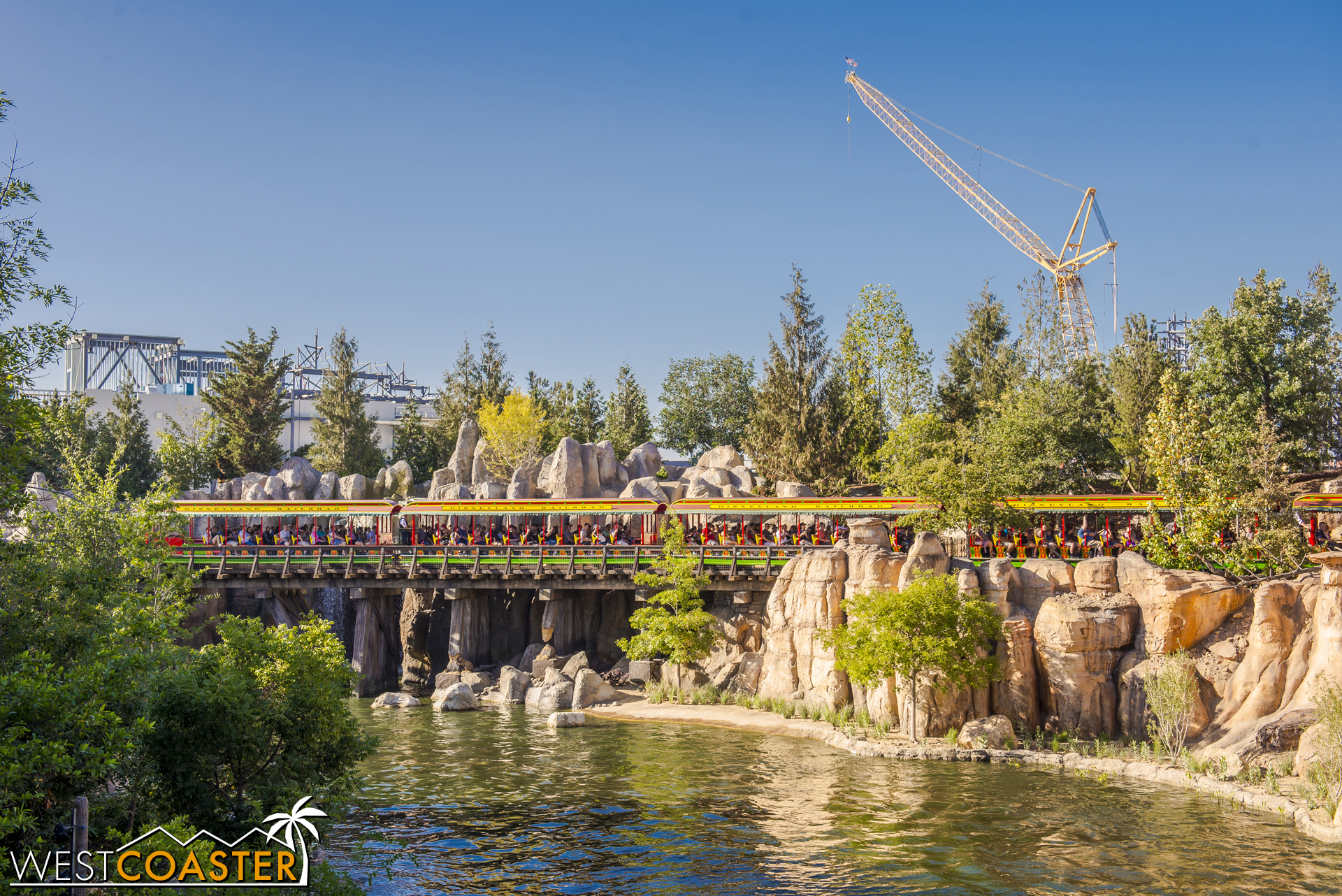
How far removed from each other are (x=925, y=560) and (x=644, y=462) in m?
38.4

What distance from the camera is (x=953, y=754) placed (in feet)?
100

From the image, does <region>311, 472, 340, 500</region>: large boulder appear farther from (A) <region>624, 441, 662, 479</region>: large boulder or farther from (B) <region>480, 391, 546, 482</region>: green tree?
(A) <region>624, 441, 662, 479</region>: large boulder

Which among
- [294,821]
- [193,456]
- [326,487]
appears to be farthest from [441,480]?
[294,821]

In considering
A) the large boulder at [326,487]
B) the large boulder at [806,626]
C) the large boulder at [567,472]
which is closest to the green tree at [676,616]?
the large boulder at [806,626]

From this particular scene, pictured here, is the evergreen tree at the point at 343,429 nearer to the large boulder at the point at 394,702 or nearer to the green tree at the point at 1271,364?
the large boulder at the point at 394,702

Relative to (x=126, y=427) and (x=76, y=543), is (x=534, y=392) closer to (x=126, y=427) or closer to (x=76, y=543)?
(x=126, y=427)

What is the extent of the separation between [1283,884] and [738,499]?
29914 millimetres

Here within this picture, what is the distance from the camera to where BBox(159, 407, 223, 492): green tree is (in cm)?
7238

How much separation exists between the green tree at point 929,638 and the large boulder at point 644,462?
3907 centimetres

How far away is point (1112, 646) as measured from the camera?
31.7 m

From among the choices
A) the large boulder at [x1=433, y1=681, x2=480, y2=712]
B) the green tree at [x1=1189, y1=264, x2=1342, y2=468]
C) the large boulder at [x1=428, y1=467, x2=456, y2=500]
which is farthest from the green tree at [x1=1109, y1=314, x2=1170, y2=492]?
the large boulder at [x1=428, y1=467, x2=456, y2=500]

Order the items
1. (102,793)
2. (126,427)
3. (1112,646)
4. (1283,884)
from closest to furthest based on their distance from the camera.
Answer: (102,793)
(1283,884)
(1112,646)
(126,427)

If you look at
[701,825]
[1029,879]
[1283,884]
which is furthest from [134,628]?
[1283,884]

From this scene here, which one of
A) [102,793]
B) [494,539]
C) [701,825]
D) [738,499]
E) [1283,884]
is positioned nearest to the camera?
[102,793]
